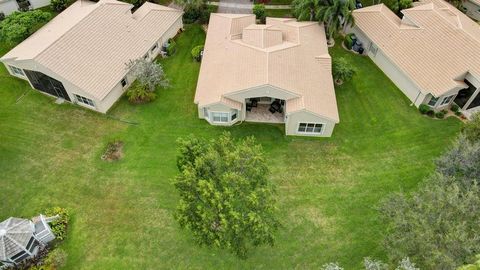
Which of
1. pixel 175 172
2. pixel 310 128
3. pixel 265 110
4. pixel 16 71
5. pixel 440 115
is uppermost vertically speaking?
pixel 16 71

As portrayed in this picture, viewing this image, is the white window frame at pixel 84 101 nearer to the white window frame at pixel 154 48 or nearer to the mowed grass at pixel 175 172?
the mowed grass at pixel 175 172

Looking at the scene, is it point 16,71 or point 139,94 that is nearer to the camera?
point 139,94

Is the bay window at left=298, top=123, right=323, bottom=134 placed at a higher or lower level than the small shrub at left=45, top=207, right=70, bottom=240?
higher

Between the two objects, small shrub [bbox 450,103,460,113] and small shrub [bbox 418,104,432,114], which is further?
small shrub [bbox 450,103,460,113]

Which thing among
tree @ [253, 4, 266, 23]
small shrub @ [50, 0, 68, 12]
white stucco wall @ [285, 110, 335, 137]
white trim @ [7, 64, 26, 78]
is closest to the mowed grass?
white stucco wall @ [285, 110, 335, 137]

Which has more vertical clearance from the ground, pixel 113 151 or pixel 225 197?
pixel 225 197

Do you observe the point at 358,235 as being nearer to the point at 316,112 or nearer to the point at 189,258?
the point at 316,112

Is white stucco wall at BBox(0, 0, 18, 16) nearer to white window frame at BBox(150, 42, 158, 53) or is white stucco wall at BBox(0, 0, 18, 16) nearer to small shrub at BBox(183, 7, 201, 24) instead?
white window frame at BBox(150, 42, 158, 53)

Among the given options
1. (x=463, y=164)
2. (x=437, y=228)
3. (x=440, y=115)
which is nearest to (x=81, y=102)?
(x=437, y=228)

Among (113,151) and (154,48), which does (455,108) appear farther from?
(113,151)
